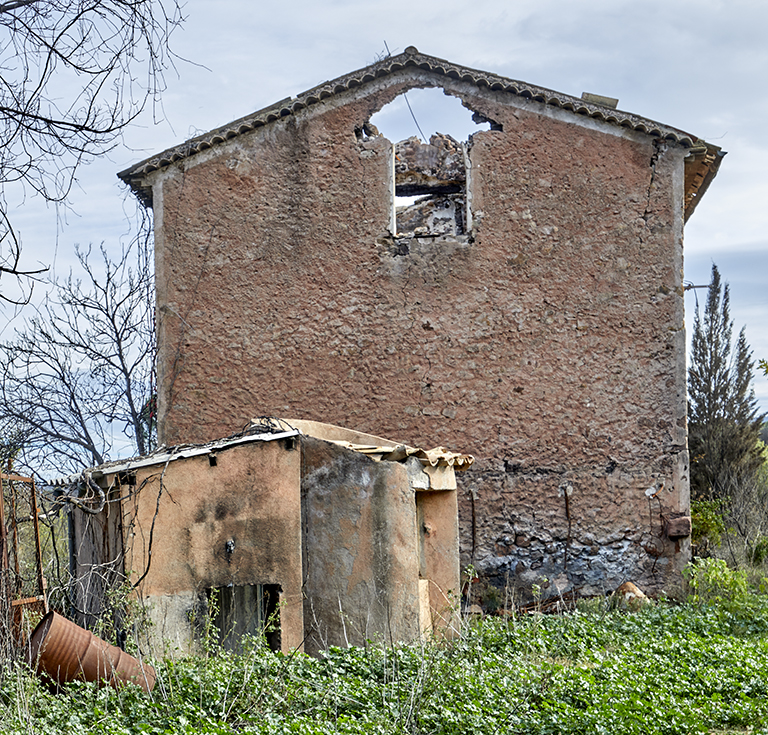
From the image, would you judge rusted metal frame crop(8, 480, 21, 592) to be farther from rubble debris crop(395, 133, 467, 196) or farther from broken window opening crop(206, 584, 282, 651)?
rubble debris crop(395, 133, 467, 196)

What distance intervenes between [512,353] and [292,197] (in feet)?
12.5

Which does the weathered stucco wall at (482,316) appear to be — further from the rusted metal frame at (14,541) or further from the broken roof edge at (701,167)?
the rusted metal frame at (14,541)

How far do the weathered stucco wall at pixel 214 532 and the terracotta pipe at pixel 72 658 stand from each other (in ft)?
2.65

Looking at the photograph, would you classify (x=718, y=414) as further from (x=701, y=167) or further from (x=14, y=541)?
(x=14, y=541)

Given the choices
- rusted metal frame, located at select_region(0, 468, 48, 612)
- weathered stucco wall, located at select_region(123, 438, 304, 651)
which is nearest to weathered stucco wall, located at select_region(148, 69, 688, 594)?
weathered stucco wall, located at select_region(123, 438, 304, 651)

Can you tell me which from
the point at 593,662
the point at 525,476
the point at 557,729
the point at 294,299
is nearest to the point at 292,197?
the point at 294,299

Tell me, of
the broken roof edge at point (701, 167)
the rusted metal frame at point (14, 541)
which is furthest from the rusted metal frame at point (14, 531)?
the broken roof edge at point (701, 167)

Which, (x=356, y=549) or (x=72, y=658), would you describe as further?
(x=356, y=549)

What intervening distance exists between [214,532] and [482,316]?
5147mm

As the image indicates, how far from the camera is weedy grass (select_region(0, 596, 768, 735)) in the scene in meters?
5.36

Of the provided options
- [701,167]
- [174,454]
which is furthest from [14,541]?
[701,167]

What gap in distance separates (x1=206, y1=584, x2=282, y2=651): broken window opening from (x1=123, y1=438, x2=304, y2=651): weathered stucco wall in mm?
108

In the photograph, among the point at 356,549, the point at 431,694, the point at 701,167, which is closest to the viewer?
the point at 431,694

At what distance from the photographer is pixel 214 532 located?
7.50 m
